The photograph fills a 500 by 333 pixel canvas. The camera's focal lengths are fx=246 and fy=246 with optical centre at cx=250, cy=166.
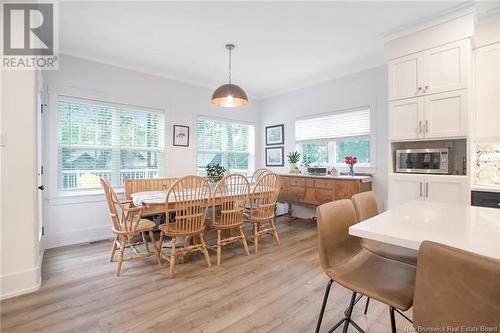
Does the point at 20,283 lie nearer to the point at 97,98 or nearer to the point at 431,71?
the point at 97,98

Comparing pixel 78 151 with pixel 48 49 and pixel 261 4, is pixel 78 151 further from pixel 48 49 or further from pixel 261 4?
pixel 261 4

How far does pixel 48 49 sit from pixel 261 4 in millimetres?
2849

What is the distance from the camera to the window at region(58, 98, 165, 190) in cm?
343

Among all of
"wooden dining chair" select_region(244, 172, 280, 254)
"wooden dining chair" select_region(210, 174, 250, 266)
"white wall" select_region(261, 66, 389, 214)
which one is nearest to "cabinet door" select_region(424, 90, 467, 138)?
"white wall" select_region(261, 66, 389, 214)

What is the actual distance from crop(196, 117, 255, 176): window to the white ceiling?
112cm

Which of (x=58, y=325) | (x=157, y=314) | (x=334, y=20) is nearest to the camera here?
(x=58, y=325)

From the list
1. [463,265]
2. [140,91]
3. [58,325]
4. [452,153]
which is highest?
[140,91]

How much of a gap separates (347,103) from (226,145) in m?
2.48

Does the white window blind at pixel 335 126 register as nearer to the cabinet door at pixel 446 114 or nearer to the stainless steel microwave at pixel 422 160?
the stainless steel microwave at pixel 422 160

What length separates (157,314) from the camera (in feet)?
6.01

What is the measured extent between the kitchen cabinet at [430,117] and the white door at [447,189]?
0.45m

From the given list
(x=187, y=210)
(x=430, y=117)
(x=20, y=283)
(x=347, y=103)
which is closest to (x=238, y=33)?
(x=187, y=210)

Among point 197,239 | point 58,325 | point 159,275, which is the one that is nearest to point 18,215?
point 58,325

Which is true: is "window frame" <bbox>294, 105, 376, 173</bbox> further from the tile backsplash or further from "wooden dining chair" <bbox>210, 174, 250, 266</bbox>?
"wooden dining chair" <bbox>210, 174, 250, 266</bbox>
